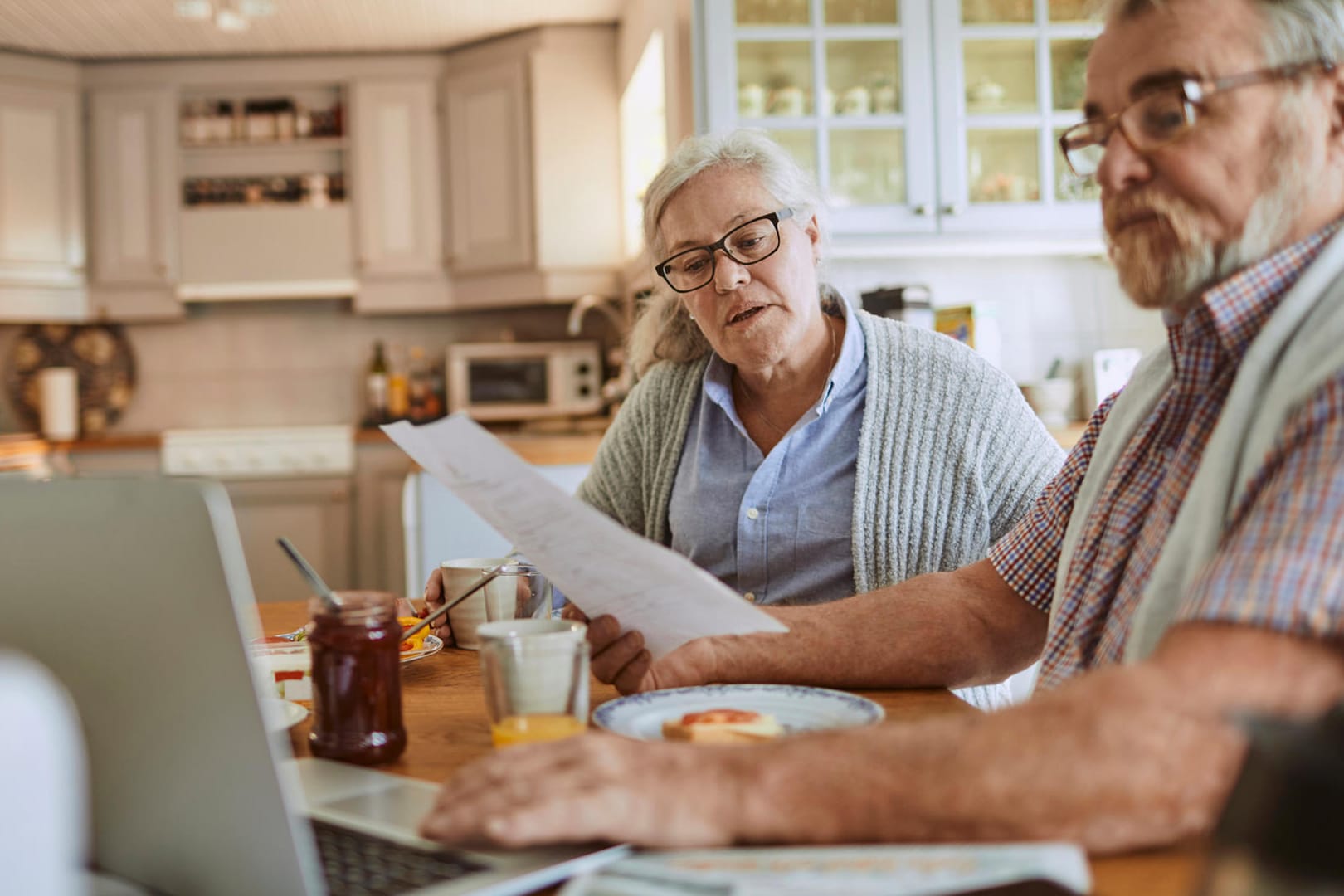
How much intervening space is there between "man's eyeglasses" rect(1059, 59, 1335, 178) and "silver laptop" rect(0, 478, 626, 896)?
26.5 inches

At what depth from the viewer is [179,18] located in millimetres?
4293

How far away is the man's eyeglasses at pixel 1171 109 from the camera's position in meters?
0.86

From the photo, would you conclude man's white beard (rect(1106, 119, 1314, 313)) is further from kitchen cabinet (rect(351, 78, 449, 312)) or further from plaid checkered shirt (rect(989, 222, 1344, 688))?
kitchen cabinet (rect(351, 78, 449, 312))

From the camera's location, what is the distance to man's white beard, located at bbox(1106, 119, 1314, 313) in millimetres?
867

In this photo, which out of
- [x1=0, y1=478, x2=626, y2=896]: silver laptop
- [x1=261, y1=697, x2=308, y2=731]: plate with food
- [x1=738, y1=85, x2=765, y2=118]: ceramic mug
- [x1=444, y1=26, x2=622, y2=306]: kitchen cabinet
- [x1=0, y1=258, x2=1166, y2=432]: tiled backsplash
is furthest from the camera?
[x1=0, y1=258, x2=1166, y2=432]: tiled backsplash

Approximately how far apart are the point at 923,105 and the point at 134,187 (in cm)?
329

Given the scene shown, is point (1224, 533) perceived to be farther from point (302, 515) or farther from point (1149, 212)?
point (302, 515)

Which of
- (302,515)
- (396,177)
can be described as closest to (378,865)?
(302,515)

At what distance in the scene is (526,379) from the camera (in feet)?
15.8

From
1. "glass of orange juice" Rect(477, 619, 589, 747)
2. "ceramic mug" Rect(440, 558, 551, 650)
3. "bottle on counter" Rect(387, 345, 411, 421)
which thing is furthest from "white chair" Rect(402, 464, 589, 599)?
"glass of orange juice" Rect(477, 619, 589, 747)

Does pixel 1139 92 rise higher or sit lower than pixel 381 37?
lower

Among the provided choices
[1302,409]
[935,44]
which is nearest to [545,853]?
[1302,409]

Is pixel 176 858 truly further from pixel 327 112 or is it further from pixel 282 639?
pixel 327 112

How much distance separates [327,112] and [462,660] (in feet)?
13.8
